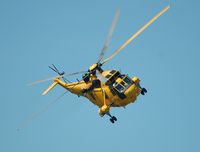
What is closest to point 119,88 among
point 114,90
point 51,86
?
point 114,90

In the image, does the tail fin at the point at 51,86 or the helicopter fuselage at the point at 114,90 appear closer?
the helicopter fuselage at the point at 114,90

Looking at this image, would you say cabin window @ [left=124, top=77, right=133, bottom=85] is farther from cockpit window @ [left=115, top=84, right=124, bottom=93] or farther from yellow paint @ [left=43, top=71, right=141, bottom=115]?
cockpit window @ [left=115, top=84, right=124, bottom=93]

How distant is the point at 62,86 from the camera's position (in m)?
79.0

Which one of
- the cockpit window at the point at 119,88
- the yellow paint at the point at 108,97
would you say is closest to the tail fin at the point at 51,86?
the yellow paint at the point at 108,97

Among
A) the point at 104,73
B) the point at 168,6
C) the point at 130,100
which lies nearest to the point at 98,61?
the point at 104,73

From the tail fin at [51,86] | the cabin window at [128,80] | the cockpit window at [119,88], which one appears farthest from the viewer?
the tail fin at [51,86]

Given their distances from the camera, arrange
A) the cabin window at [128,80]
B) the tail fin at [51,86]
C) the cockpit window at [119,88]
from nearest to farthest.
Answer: the cockpit window at [119,88]
the cabin window at [128,80]
the tail fin at [51,86]

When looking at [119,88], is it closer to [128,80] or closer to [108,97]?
[128,80]

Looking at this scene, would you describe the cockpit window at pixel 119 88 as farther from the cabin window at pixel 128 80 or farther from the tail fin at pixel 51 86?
the tail fin at pixel 51 86

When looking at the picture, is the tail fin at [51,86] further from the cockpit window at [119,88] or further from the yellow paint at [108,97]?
the cockpit window at [119,88]

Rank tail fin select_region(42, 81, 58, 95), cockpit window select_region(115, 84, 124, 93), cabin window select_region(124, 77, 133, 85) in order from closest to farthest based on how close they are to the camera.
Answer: cockpit window select_region(115, 84, 124, 93) → cabin window select_region(124, 77, 133, 85) → tail fin select_region(42, 81, 58, 95)

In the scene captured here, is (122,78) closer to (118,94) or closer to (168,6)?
(118,94)

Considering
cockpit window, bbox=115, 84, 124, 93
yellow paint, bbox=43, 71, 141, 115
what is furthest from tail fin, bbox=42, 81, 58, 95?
cockpit window, bbox=115, 84, 124, 93

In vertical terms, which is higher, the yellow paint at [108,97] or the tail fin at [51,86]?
the tail fin at [51,86]
